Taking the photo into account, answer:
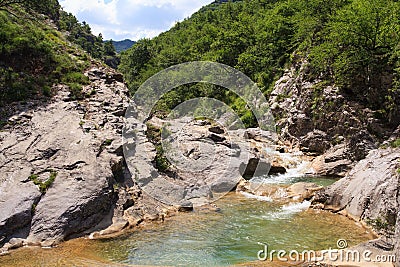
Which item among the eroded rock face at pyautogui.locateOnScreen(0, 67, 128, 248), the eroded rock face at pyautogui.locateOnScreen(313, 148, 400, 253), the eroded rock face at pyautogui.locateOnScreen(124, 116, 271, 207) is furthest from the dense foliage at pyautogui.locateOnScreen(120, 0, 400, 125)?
the eroded rock face at pyautogui.locateOnScreen(0, 67, 128, 248)

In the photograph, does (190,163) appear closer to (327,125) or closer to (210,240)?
(210,240)

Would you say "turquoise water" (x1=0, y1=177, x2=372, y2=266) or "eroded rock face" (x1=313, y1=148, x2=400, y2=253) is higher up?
"eroded rock face" (x1=313, y1=148, x2=400, y2=253)

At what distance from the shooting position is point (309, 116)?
2939 cm

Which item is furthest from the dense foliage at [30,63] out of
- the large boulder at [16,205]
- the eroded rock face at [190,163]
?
the large boulder at [16,205]

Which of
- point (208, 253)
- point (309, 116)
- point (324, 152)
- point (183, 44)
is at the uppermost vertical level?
point (183, 44)

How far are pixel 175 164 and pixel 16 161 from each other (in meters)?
8.85

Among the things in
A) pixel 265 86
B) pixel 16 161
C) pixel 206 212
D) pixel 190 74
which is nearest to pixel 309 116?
pixel 265 86

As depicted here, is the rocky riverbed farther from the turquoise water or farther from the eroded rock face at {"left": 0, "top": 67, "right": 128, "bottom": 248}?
the turquoise water

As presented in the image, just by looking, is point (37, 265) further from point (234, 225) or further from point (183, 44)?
point (183, 44)

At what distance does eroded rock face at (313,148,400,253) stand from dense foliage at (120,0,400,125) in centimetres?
955

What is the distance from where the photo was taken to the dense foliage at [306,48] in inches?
1022

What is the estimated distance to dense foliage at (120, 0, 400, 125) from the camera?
1022 inches

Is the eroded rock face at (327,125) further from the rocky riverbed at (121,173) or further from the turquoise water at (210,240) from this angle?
the turquoise water at (210,240)

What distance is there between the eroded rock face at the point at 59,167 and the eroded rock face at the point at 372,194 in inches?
395
